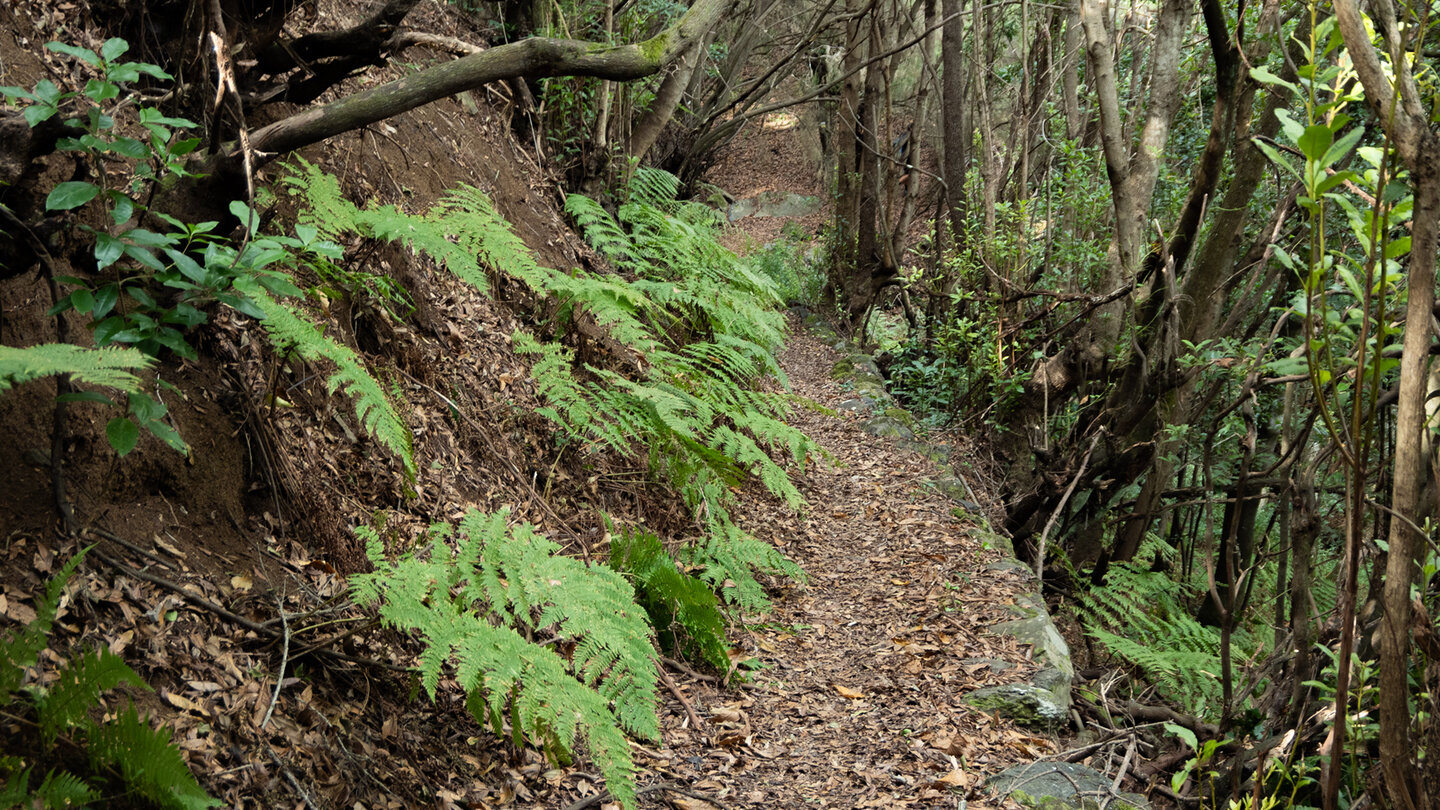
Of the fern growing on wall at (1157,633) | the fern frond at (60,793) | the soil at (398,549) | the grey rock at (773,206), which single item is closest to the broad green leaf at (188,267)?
the soil at (398,549)

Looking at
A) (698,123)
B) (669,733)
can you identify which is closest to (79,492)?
Result: (669,733)

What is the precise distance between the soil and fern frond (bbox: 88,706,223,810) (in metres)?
0.17

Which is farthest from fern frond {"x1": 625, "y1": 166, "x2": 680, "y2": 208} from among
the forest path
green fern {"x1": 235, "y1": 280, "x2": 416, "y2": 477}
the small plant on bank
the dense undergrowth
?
the small plant on bank

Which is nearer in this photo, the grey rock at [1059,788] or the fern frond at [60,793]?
the fern frond at [60,793]

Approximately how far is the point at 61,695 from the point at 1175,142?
10.6 meters

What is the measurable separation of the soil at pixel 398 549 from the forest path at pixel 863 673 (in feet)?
0.05

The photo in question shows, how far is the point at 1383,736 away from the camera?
1.74m

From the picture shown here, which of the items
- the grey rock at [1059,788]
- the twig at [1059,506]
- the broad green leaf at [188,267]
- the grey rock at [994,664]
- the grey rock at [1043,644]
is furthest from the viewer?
the twig at [1059,506]

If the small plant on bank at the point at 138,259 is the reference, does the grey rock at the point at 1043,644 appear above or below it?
below

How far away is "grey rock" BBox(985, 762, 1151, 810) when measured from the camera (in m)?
2.91

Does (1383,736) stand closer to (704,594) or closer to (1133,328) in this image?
(704,594)

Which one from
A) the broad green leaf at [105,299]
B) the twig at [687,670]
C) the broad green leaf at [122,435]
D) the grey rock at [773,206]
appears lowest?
the twig at [687,670]

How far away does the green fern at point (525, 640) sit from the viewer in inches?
83.8

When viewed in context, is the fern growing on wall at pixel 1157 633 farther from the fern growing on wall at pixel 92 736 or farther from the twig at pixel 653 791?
the fern growing on wall at pixel 92 736
